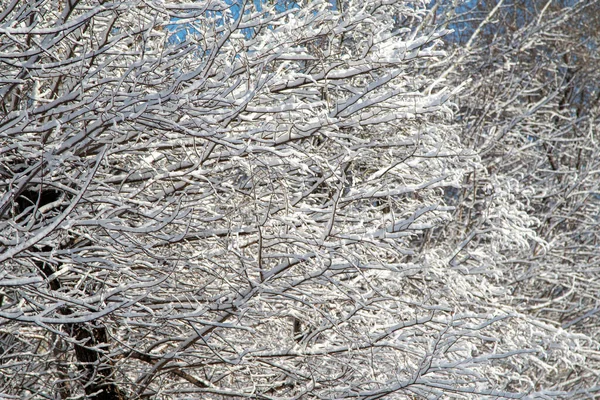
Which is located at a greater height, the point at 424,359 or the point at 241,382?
the point at 424,359

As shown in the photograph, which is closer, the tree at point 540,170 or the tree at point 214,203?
the tree at point 214,203

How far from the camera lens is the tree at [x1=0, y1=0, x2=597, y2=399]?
3955 millimetres

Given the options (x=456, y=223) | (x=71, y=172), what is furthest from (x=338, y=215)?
(x=456, y=223)

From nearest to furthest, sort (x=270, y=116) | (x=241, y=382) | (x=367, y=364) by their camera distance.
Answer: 1. (x=270, y=116)
2. (x=367, y=364)
3. (x=241, y=382)

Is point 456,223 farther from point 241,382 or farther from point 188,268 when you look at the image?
point 188,268

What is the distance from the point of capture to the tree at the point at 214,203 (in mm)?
3955

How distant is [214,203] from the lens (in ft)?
16.7

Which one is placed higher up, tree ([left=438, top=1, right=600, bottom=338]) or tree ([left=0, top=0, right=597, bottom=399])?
tree ([left=0, top=0, right=597, bottom=399])

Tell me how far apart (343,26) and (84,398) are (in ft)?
9.31

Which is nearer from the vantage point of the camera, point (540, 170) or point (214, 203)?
point (214, 203)

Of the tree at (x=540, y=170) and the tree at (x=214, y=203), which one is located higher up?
the tree at (x=214, y=203)

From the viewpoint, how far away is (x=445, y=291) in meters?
5.97

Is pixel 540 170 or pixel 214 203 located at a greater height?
pixel 214 203

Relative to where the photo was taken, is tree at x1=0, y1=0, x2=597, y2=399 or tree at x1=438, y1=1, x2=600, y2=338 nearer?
tree at x1=0, y1=0, x2=597, y2=399
